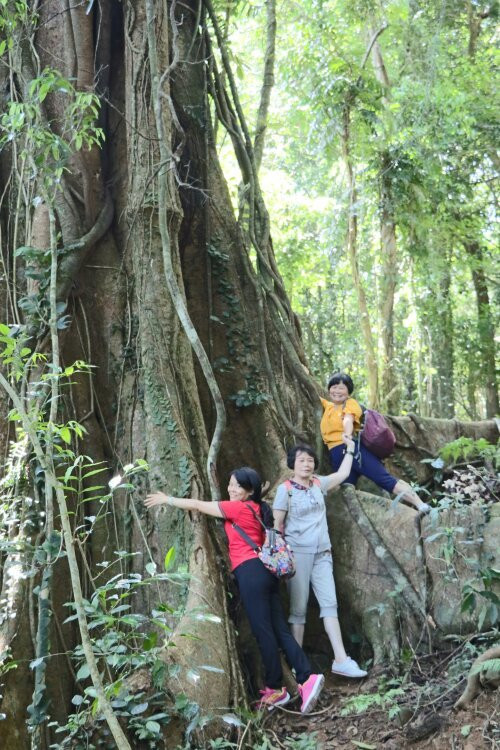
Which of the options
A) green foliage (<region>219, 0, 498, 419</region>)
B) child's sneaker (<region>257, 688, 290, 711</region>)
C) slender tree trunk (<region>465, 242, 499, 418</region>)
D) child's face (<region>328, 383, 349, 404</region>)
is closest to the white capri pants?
child's sneaker (<region>257, 688, 290, 711</region>)

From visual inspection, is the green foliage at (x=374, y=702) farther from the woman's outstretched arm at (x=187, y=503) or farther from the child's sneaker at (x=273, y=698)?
the woman's outstretched arm at (x=187, y=503)

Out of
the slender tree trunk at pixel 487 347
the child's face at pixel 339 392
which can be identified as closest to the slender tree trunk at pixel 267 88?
the child's face at pixel 339 392

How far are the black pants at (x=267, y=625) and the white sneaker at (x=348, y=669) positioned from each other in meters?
0.31

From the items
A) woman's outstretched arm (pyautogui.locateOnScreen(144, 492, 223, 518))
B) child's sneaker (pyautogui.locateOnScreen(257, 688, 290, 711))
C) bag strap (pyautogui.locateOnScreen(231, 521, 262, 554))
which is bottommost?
child's sneaker (pyautogui.locateOnScreen(257, 688, 290, 711))

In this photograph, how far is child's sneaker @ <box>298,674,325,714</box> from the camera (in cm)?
399

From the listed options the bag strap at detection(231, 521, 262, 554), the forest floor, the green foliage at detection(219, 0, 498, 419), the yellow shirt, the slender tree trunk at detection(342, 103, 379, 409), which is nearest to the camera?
the forest floor

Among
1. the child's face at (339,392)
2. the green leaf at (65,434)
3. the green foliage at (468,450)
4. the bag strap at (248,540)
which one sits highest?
the child's face at (339,392)

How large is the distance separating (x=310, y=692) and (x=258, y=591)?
1.91ft

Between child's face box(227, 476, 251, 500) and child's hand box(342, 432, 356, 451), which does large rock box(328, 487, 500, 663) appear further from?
child's face box(227, 476, 251, 500)

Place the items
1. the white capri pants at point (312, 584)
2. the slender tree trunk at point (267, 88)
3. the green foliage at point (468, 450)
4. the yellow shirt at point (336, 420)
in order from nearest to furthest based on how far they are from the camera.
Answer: the white capri pants at point (312, 584) < the yellow shirt at point (336, 420) < the green foliage at point (468, 450) < the slender tree trunk at point (267, 88)

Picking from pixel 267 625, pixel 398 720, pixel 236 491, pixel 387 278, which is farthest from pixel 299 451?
pixel 387 278

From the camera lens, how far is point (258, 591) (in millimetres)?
4141

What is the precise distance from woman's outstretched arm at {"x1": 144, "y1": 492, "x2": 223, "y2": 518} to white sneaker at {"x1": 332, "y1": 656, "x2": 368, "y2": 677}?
3.68 ft

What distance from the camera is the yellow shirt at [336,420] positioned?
18.0 feet
